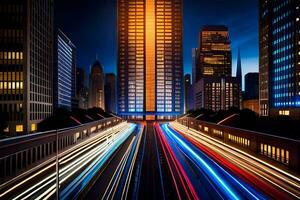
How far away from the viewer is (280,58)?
12712 centimetres

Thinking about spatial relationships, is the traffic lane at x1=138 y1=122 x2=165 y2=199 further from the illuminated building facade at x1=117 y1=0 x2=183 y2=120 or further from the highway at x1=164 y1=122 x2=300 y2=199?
the illuminated building facade at x1=117 y1=0 x2=183 y2=120

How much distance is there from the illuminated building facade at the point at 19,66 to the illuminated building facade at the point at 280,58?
101m

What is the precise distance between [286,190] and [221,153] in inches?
701

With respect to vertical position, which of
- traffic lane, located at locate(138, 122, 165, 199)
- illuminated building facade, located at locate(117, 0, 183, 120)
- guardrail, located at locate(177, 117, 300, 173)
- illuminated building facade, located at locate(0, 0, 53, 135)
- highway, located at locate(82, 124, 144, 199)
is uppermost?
illuminated building facade, located at locate(117, 0, 183, 120)

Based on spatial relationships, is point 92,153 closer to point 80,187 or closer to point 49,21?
point 80,187

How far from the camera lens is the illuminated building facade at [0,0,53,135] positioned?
7181cm

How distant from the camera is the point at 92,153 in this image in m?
42.2

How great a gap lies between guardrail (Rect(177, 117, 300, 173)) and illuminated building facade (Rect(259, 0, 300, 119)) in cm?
7611

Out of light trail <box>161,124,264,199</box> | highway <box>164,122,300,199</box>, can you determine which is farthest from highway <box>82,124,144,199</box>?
light trail <box>161,124,264,199</box>

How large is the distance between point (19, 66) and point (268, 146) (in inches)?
2681

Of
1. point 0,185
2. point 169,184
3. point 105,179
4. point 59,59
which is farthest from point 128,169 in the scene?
point 59,59

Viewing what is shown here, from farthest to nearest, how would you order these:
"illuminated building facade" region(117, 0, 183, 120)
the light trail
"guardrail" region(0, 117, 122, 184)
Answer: "illuminated building facade" region(117, 0, 183, 120) < "guardrail" region(0, 117, 122, 184) < the light trail

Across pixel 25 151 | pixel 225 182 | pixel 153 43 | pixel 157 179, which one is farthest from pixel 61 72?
pixel 225 182

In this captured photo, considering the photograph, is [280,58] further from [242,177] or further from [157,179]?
[157,179]
